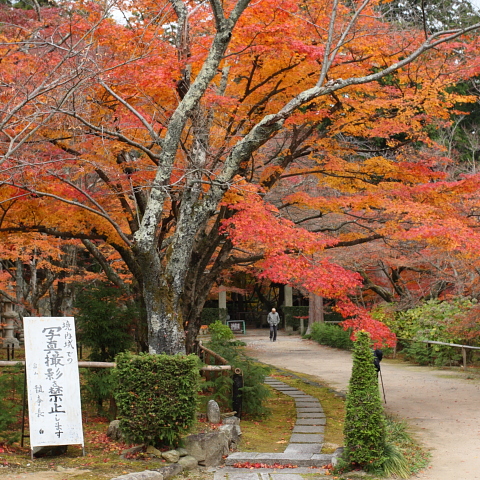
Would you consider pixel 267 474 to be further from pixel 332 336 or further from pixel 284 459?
pixel 332 336

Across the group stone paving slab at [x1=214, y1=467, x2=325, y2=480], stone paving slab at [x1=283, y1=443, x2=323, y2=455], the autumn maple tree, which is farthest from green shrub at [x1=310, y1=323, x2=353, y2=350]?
stone paving slab at [x1=214, y1=467, x2=325, y2=480]

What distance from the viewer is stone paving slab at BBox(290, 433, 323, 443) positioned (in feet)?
26.4

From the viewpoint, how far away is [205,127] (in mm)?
9789

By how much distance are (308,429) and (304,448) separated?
3.81ft

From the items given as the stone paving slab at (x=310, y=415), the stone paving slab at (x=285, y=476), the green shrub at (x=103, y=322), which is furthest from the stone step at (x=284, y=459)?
the green shrub at (x=103, y=322)

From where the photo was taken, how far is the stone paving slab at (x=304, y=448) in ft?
24.6

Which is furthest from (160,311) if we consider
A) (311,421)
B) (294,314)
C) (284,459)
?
(294,314)

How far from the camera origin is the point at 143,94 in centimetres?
955

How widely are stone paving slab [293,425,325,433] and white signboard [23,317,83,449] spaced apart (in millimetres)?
3333

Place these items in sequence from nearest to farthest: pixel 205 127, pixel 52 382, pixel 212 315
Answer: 1. pixel 52 382
2. pixel 205 127
3. pixel 212 315

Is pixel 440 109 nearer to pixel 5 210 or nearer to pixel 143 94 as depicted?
pixel 143 94

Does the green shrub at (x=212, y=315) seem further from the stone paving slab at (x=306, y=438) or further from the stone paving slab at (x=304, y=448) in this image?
the stone paving slab at (x=304, y=448)

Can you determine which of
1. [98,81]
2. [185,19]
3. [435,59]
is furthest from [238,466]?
[435,59]

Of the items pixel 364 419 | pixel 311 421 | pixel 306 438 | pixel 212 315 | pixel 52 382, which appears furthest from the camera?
pixel 212 315
